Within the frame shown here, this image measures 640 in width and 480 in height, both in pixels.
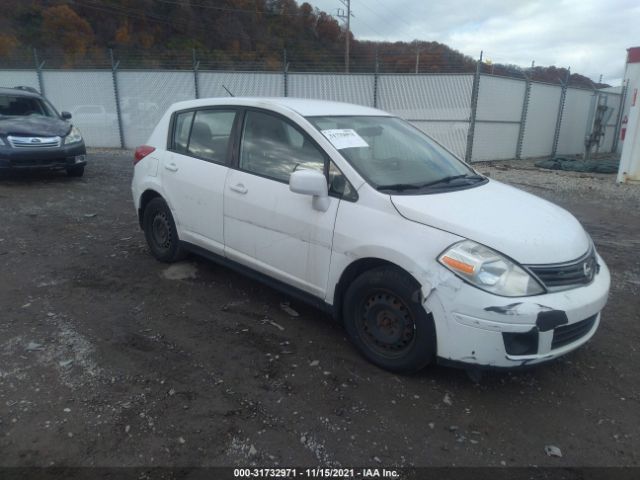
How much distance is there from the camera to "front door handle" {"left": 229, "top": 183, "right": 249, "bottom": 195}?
12.6ft

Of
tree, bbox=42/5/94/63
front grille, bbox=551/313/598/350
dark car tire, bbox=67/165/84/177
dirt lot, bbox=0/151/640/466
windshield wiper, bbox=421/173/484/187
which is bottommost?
dirt lot, bbox=0/151/640/466

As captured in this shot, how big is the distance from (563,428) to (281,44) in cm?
3980

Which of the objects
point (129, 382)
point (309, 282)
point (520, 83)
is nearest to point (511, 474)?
point (309, 282)

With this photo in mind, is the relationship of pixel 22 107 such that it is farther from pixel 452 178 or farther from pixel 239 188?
pixel 452 178

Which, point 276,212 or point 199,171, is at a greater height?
point 199,171

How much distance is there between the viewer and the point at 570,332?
9.34 feet

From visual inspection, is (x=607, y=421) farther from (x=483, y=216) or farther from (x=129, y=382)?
(x=129, y=382)

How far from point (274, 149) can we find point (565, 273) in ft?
7.30

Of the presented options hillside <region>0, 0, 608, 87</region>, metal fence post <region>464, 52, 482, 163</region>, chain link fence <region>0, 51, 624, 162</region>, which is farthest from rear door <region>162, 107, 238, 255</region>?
hillside <region>0, 0, 608, 87</region>

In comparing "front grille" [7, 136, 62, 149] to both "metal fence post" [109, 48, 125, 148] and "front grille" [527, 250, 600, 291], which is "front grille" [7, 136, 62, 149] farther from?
"front grille" [527, 250, 600, 291]

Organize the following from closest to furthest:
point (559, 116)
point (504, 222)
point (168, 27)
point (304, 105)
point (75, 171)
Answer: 1. point (504, 222)
2. point (304, 105)
3. point (75, 171)
4. point (559, 116)
5. point (168, 27)

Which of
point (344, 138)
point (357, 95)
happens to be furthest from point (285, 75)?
point (344, 138)

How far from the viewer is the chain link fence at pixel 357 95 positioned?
1323 cm

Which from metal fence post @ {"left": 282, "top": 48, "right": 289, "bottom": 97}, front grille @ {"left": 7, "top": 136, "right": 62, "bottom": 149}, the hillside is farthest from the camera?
the hillside
